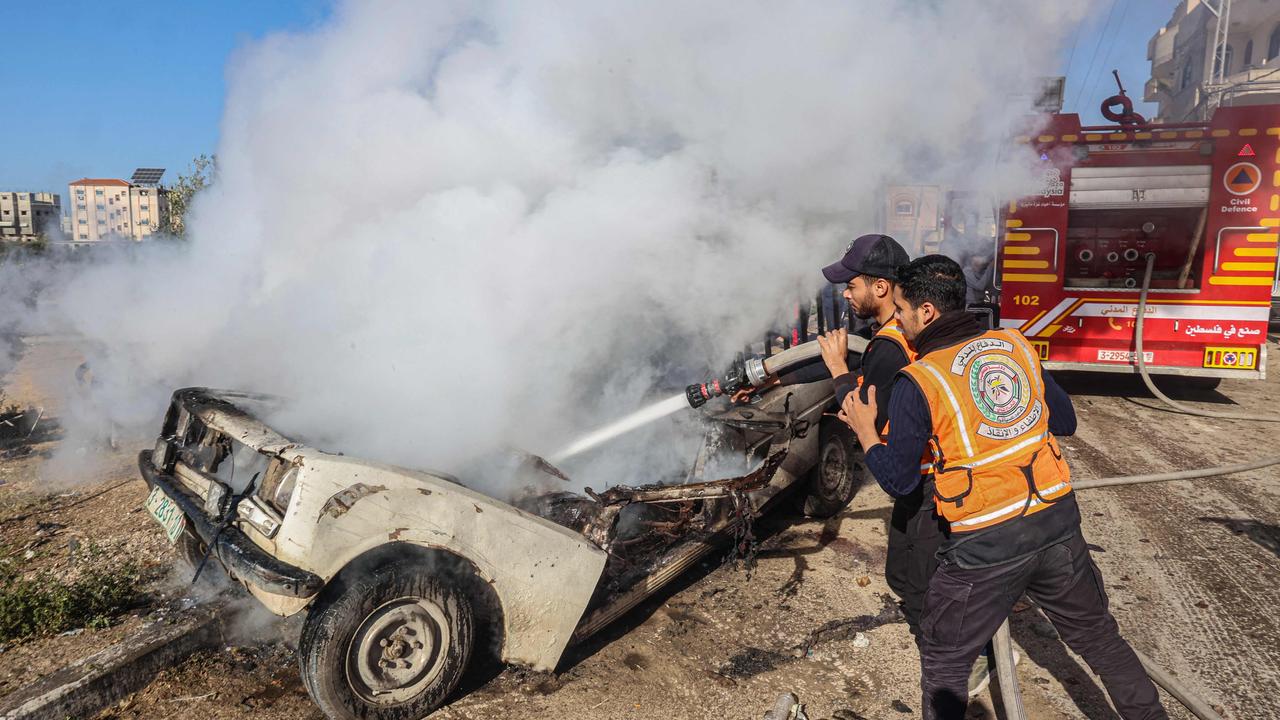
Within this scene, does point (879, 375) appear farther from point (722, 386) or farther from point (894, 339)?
point (722, 386)

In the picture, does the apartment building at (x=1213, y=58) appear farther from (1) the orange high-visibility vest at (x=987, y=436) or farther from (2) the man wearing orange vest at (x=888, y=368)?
(1) the orange high-visibility vest at (x=987, y=436)

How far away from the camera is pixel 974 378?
223 cm

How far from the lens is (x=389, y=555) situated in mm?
2822

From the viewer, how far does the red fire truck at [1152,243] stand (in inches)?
310

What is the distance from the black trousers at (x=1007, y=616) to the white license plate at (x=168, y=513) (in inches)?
123

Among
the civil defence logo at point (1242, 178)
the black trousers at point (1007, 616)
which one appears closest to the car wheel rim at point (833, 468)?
the black trousers at point (1007, 616)

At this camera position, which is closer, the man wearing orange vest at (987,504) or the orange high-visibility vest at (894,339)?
the man wearing orange vest at (987,504)

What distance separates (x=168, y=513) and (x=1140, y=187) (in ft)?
31.7

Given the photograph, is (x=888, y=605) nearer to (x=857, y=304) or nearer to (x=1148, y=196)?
(x=857, y=304)

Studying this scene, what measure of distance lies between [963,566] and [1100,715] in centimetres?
137

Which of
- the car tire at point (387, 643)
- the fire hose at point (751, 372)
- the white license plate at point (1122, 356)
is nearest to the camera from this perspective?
the car tire at point (387, 643)

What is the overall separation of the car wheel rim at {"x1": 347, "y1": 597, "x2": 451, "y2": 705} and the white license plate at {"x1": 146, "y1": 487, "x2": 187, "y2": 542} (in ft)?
3.65

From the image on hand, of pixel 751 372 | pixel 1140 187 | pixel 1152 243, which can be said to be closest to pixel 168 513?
pixel 751 372

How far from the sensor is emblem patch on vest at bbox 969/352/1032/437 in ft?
7.25
